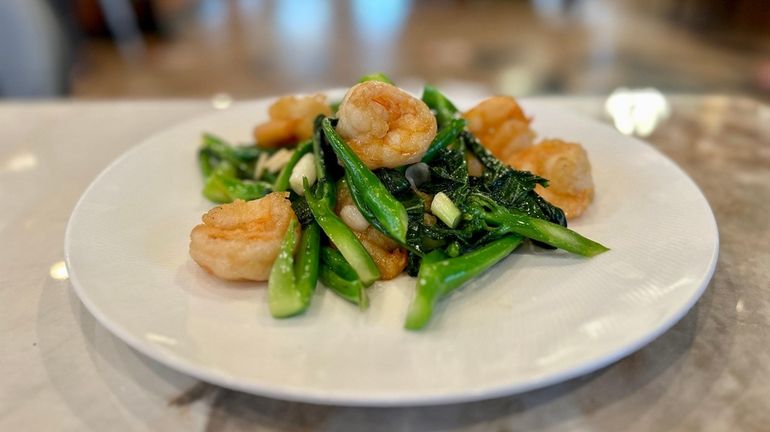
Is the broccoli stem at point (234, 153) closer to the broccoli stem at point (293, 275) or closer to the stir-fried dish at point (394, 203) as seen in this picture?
the stir-fried dish at point (394, 203)

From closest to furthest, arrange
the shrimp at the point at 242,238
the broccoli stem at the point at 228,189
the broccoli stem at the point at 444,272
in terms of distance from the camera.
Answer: the broccoli stem at the point at 444,272 < the shrimp at the point at 242,238 < the broccoli stem at the point at 228,189

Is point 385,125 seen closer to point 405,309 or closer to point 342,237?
point 342,237

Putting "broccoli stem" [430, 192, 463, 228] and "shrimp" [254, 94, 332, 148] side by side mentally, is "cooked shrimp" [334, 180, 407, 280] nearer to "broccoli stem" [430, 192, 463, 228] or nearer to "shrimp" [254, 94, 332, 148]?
"broccoli stem" [430, 192, 463, 228]

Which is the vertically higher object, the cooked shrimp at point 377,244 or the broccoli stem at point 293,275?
the broccoli stem at point 293,275

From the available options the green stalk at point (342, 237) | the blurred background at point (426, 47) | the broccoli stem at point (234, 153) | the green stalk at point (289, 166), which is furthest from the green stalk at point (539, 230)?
the blurred background at point (426, 47)

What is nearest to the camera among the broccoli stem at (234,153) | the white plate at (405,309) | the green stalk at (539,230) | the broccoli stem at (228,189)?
the white plate at (405,309)

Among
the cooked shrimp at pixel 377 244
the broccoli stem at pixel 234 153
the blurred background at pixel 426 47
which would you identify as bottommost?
the blurred background at pixel 426 47

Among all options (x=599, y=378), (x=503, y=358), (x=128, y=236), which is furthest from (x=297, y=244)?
(x=599, y=378)
